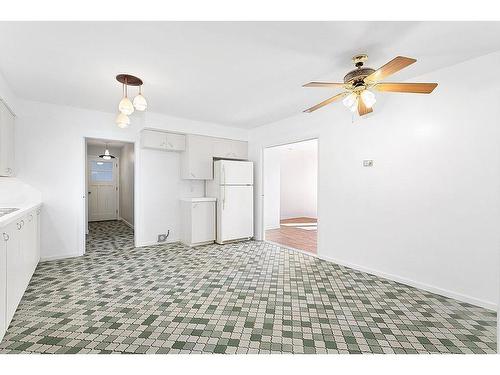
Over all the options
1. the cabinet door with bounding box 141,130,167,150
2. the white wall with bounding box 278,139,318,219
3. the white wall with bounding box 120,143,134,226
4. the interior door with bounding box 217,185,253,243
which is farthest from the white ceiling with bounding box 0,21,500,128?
the white wall with bounding box 278,139,318,219

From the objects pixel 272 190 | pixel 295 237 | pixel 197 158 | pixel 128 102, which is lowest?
pixel 295 237

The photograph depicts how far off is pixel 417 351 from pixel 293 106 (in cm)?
325

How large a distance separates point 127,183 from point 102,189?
1.41 meters

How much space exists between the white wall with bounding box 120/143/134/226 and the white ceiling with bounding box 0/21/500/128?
3.37 metres

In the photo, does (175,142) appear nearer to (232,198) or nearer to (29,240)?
(232,198)

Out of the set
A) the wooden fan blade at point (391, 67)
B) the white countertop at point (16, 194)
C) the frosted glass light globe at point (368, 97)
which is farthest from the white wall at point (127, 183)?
the wooden fan blade at point (391, 67)

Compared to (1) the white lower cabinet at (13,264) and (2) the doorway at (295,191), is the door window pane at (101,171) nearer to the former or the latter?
(2) the doorway at (295,191)

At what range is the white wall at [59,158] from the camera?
11.8 ft

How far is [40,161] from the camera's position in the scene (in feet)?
12.1

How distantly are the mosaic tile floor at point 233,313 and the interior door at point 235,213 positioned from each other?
53.3 inches

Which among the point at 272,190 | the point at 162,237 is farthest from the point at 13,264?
the point at 272,190

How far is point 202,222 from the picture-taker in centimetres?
469
